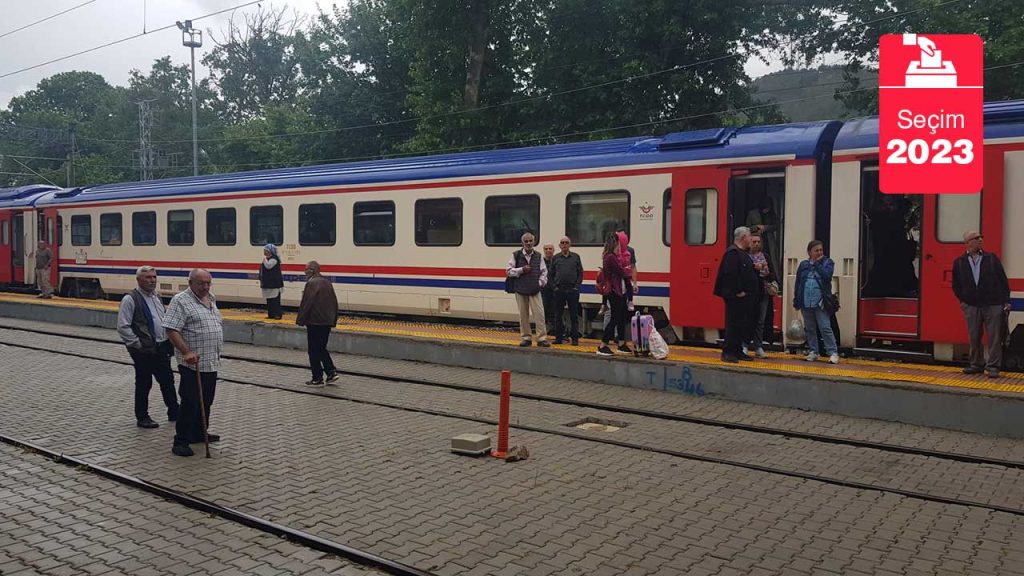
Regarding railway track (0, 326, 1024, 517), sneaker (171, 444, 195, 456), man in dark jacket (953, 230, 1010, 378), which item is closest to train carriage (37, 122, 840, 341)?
man in dark jacket (953, 230, 1010, 378)

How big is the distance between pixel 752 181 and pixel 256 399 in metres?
7.73

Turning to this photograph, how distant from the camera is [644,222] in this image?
14.0m

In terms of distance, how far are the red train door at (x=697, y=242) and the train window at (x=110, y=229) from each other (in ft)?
58.1

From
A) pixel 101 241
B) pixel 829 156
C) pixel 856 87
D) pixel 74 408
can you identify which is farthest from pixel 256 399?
pixel 856 87

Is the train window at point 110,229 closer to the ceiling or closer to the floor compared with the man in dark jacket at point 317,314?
closer to the ceiling

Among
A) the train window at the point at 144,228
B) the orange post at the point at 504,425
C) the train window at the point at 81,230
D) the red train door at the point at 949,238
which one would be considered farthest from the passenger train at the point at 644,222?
the orange post at the point at 504,425

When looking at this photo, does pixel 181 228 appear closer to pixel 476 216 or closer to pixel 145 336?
pixel 476 216

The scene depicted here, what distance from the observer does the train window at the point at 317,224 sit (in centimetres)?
1903

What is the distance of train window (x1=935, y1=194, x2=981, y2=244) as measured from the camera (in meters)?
10.9

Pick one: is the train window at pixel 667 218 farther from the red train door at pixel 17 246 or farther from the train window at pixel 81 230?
the red train door at pixel 17 246

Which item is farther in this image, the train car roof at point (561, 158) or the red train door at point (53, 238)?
the red train door at point (53, 238)

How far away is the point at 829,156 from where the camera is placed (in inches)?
486

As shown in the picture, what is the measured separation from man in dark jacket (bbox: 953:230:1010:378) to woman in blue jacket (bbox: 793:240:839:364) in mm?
1498

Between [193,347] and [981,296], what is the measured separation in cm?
857
